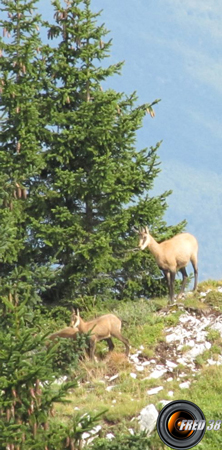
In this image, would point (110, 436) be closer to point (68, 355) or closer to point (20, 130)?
point (68, 355)

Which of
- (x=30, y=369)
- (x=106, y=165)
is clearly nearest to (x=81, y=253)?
(x=106, y=165)

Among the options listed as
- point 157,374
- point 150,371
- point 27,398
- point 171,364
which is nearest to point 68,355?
point 150,371

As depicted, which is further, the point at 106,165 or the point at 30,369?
the point at 106,165

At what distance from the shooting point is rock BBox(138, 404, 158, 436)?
16.3m

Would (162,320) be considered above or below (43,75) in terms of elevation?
below

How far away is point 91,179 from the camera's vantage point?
23.0 meters

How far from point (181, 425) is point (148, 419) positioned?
1.13 meters

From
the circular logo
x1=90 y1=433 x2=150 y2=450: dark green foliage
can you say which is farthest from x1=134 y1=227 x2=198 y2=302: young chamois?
x1=90 y1=433 x2=150 y2=450: dark green foliage

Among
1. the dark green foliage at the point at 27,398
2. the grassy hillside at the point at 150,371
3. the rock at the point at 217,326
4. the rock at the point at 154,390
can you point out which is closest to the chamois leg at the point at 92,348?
the grassy hillside at the point at 150,371

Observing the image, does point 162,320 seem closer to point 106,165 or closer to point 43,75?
point 106,165

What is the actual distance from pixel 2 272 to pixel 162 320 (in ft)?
16.3

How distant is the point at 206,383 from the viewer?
17.9m

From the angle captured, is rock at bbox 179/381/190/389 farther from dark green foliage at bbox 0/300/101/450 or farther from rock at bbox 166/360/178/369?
dark green foliage at bbox 0/300/101/450

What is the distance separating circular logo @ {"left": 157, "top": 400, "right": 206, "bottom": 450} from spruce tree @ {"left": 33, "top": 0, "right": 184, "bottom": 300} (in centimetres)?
732
